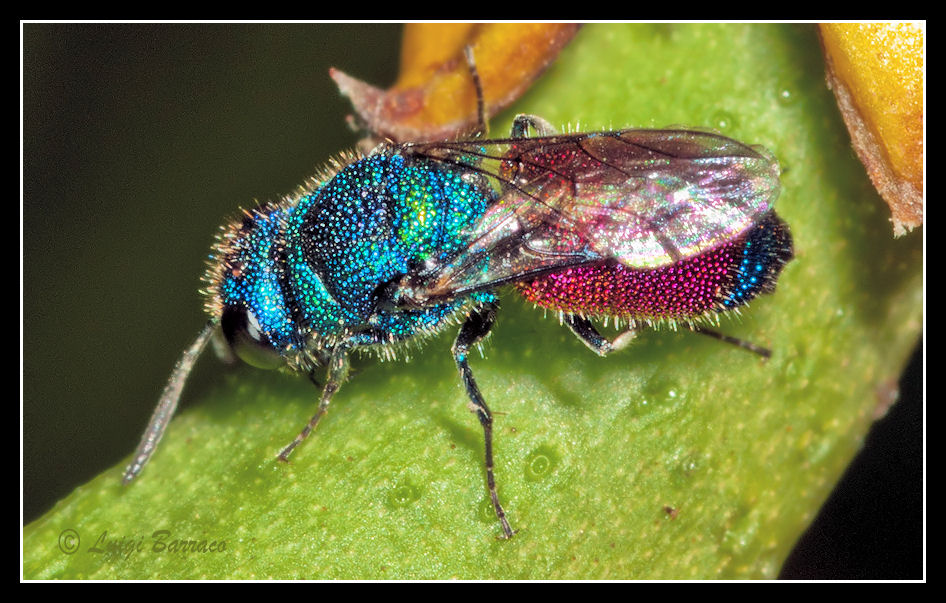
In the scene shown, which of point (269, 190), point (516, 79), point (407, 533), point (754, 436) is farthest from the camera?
point (269, 190)

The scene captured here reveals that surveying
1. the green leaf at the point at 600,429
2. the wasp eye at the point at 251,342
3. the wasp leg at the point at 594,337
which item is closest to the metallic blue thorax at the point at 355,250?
the wasp eye at the point at 251,342

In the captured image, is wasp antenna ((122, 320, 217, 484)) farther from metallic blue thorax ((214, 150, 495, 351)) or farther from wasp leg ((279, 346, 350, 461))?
wasp leg ((279, 346, 350, 461))

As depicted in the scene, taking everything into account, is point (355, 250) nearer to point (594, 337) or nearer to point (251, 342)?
point (251, 342)

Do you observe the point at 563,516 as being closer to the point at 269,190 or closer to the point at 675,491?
the point at 675,491

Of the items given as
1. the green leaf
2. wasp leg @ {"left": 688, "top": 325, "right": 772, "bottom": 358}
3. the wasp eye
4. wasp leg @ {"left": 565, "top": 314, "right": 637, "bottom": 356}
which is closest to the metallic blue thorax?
the wasp eye

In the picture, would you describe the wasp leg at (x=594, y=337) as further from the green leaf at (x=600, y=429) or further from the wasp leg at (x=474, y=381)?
the wasp leg at (x=474, y=381)

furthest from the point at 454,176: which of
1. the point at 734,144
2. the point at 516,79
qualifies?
the point at 734,144
